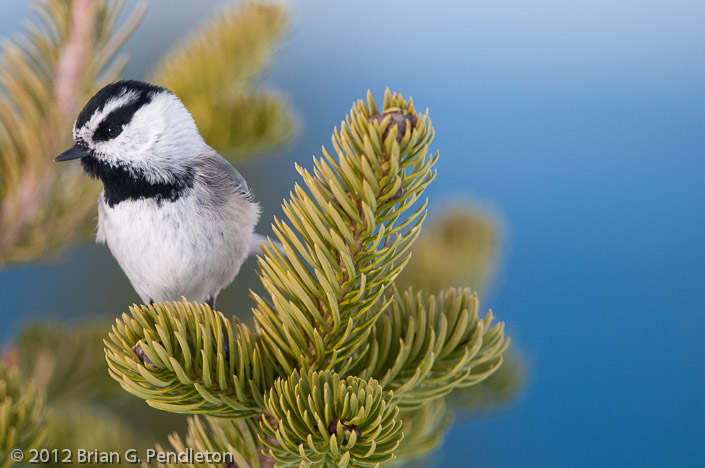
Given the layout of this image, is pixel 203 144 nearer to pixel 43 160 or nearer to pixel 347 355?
pixel 43 160

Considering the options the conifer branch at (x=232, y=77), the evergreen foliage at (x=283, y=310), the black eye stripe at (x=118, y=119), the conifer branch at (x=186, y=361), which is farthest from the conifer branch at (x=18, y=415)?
the conifer branch at (x=232, y=77)

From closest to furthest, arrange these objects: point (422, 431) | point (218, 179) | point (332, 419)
A: point (332, 419) → point (422, 431) → point (218, 179)

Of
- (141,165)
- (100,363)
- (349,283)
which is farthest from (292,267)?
(100,363)

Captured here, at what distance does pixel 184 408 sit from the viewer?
14.2 inches

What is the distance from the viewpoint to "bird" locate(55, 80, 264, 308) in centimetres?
53

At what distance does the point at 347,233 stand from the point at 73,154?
29 cm

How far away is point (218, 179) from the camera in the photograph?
0.59 metres

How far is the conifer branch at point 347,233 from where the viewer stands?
1.13ft

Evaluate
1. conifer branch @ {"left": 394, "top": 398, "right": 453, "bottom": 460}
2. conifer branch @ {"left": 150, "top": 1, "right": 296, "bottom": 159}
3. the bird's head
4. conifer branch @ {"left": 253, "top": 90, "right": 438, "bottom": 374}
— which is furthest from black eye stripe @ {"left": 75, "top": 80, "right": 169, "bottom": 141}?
conifer branch @ {"left": 394, "top": 398, "right": 453, "bottom": 460}

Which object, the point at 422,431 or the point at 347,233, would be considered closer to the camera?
the point at 347,233

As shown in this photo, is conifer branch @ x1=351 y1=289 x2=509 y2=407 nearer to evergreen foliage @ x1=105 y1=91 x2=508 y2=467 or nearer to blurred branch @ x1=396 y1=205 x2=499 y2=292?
evergreen foliage @ x1=105 y1=91 x2=508 y2=467

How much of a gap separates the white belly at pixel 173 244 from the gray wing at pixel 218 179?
0.06 ft

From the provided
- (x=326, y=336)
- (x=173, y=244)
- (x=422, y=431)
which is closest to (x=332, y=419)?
(x=326, y=336)

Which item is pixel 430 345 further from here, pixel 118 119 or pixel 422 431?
pixel 118 119
